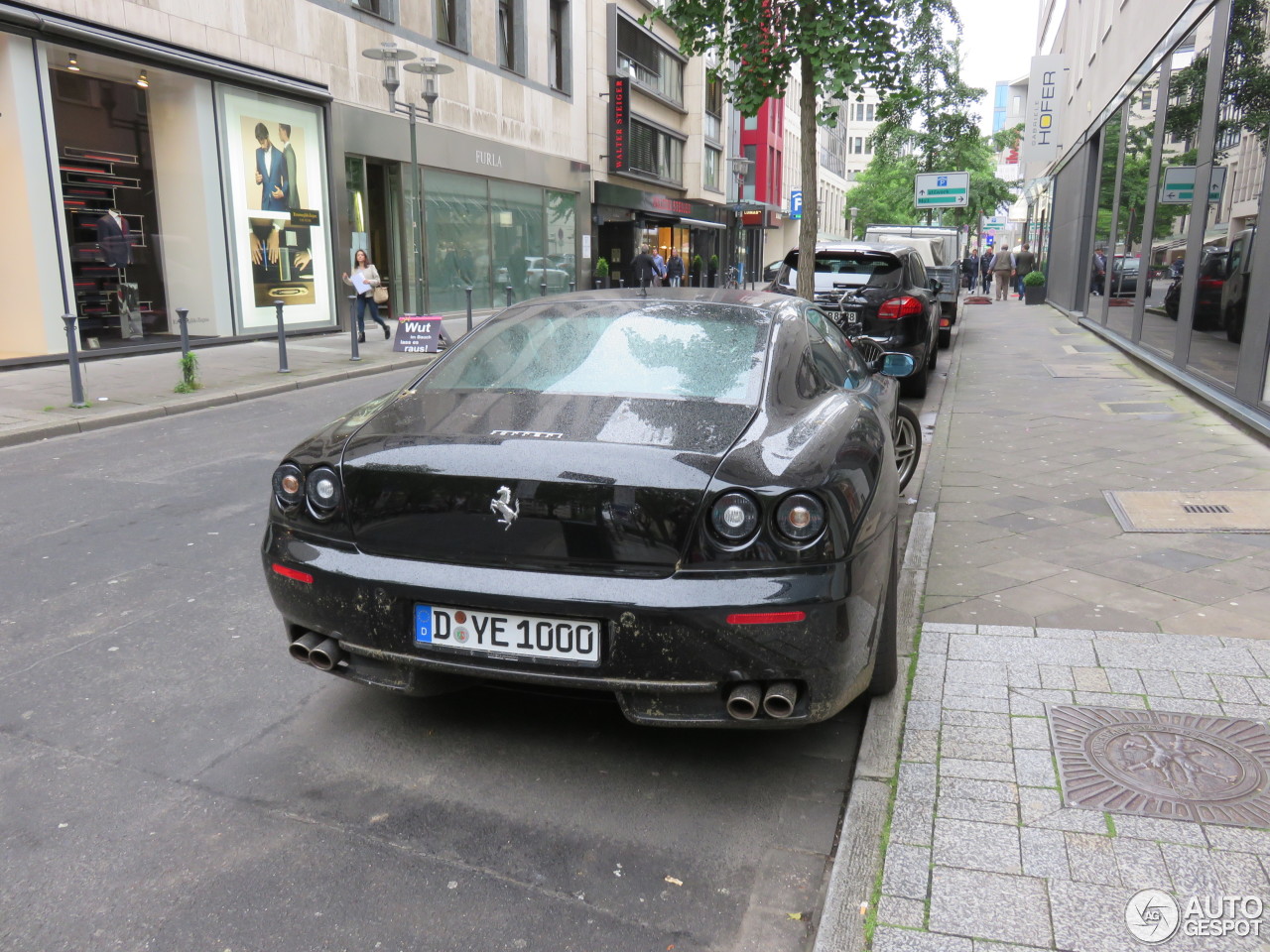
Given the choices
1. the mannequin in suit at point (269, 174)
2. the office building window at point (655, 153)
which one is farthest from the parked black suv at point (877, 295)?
the office building window at point (655, 153)

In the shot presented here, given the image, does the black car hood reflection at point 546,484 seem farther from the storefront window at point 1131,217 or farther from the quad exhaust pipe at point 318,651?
the storefront window at point 1131,217

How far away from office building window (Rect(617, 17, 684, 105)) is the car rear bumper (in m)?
32.1

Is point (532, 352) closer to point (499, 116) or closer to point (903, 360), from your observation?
point (903, 360)

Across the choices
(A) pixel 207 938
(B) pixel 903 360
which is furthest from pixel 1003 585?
(A) pixel 207 938

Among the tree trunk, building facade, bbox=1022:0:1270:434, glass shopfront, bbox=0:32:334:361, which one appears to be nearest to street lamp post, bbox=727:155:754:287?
building facade, bbox=1022:0:1270:434

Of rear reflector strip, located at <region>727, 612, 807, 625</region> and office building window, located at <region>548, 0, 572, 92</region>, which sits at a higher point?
office building window, located at <region>548, 0, 572, 92</region>

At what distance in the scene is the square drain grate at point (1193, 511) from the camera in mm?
5648

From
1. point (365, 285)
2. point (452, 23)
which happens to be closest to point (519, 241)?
point (452, 23)

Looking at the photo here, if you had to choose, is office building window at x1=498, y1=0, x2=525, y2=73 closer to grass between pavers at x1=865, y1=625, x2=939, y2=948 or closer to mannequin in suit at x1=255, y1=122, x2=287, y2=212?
mannequin in suit at x1=255, y1=122, x2=287, y2=212

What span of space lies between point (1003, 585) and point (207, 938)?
12.0 feet

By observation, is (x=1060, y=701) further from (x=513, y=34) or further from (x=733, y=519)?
(x=513, y=34)

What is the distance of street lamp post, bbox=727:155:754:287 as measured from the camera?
45938 millimetres

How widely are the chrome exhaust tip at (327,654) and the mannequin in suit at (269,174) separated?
15.8 metres

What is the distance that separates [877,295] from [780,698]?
863 centimetres
